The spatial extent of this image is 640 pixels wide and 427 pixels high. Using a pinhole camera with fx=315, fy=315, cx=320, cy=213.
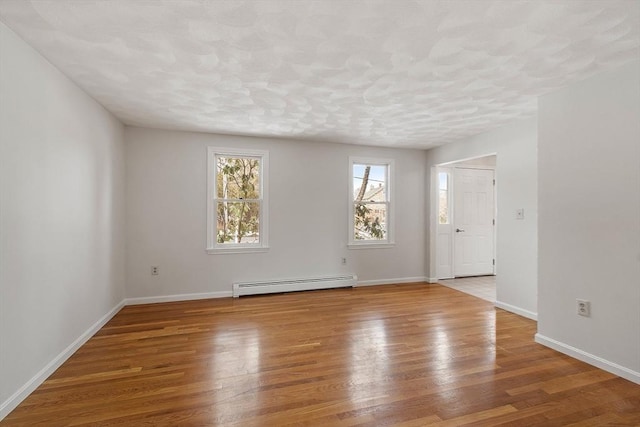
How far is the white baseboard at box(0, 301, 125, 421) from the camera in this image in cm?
193

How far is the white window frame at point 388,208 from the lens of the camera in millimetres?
5242

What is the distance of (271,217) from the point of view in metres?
4.80

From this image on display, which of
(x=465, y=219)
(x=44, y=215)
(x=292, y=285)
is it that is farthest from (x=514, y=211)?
A: (x=44, y=215)

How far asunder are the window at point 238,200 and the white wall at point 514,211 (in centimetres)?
328

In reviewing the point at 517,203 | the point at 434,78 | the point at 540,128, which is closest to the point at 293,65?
the point at 434,78

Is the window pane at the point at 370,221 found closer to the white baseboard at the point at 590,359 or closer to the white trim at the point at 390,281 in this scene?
the white trim at the point at 390,281

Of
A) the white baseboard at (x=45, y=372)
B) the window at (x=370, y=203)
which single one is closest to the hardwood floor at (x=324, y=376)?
the white baseboard at (x=45, y=372)

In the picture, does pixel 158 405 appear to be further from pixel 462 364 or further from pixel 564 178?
pixel 564 178

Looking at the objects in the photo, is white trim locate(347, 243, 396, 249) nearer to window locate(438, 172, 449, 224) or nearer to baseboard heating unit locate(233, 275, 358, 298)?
baseboard heating unit locate(233, 275, 358, 298)

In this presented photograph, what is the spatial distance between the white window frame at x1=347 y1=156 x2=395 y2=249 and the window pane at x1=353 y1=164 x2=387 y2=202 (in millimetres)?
68

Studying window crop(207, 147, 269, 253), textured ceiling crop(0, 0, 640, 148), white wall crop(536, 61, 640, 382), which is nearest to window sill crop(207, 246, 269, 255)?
window crop(207, 147, 269, 253)

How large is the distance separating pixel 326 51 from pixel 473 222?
5.07 meters

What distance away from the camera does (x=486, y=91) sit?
2.96 meters

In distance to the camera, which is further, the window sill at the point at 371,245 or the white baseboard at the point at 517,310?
the window sill at the point at 371,245
